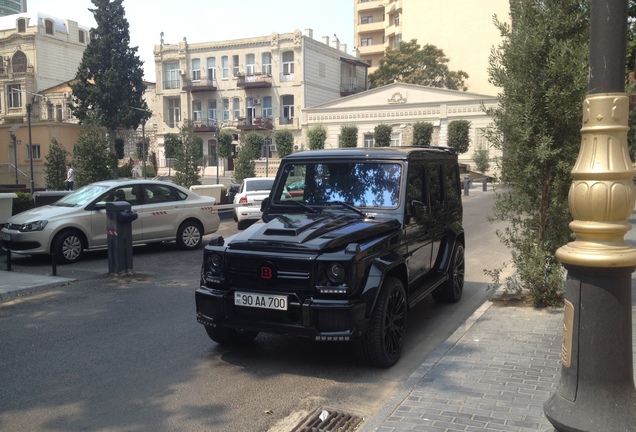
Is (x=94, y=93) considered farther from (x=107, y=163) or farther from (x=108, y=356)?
(x=108, y=356)

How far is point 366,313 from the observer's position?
508cm

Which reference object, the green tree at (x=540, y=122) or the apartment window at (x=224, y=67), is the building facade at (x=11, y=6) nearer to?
the apartment window at (x=224, y=67)

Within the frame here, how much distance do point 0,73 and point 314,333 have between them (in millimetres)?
73307

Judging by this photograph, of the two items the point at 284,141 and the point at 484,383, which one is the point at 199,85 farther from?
the point at 484,383

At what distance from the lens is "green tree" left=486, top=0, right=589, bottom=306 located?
6.60 m

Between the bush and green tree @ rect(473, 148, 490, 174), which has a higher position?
green tree @ rect(473, 148, 490, 174)

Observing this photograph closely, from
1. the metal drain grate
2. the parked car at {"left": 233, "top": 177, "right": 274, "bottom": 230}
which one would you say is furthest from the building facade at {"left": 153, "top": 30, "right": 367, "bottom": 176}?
the metal drain grate

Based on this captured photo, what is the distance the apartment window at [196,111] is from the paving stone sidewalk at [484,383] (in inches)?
2357

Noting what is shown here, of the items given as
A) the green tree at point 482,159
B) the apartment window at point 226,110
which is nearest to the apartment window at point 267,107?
the apartment window at point 226,110

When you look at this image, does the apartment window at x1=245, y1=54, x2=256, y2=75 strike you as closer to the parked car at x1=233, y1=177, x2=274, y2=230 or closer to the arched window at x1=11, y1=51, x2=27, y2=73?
the arched window at x1=11, y1=51, x2=27, y2=73

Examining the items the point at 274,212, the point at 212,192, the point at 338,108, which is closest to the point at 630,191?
the point at 274,212

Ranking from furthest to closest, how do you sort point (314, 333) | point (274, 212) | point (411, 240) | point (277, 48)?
point (277, 48) → point (274, 212) → point (411, 240) → point (314, 333)

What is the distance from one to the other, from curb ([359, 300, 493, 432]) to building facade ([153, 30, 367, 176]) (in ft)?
172

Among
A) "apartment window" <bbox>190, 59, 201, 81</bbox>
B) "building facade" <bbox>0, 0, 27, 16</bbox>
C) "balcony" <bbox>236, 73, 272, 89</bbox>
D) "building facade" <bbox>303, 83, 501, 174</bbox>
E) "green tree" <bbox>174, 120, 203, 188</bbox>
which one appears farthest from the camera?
"building facade" <bbox>0, 0, 27, 16</bbox>
